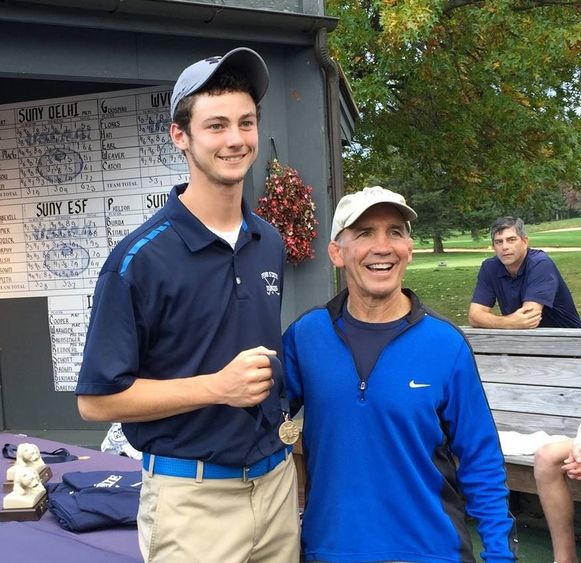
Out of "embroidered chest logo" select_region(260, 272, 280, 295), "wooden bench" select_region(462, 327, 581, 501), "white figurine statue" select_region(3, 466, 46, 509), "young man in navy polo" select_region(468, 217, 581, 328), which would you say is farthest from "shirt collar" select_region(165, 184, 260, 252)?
"young man in navy polo" select_region(468, 217, 581, 328)

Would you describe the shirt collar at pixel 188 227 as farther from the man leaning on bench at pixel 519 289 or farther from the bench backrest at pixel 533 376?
the man leaning on bench at pixel 519 289

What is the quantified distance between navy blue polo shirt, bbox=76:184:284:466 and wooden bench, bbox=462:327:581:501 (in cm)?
282

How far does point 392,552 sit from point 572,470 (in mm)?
1846

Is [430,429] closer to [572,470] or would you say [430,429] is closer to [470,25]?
[572,470]

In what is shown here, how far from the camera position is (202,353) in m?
1.82

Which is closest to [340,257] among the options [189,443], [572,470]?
[189,443]

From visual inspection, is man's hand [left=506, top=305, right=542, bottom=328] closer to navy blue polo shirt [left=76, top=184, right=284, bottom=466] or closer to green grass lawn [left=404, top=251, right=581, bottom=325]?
navy blue polo shirt [left=76, top=184, right=284, bottom=466]

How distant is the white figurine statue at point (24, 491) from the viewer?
3188 mm

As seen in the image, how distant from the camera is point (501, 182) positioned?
40.6 feet

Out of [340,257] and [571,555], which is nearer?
[340,257]

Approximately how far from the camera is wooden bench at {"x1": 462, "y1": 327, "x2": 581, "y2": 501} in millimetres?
4289

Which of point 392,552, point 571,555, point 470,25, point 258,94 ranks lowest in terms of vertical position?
point 571,555

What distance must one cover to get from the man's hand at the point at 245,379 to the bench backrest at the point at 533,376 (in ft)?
9.89

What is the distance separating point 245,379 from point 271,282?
407 mm
